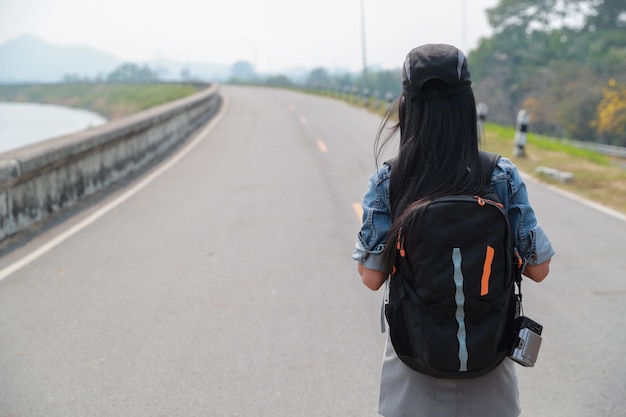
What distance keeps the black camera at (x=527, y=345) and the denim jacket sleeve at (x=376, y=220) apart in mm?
441

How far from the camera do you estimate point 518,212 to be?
196 centimetres

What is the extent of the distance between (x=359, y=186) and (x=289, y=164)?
9.11 ft

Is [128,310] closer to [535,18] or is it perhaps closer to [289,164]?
[289,164]

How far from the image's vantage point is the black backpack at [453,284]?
1792 millimetres

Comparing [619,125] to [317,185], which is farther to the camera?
[619,125]

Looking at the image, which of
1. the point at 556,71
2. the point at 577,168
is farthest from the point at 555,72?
the point at 577,168

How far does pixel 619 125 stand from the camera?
45656mm

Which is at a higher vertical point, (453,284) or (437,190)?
(437,190)

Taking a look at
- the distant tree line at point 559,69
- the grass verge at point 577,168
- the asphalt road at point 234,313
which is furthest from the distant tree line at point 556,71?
the asphalt road at point 234,313

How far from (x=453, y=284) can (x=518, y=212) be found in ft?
1.12

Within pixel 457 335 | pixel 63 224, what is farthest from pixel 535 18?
pixel 457 335

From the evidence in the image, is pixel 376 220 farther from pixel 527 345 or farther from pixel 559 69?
pixel 559 69

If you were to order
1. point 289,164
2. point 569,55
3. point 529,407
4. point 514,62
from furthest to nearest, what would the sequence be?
point 514,62, point 569,55, point 289,164, point 529,407

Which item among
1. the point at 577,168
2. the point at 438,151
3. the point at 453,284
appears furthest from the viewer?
the point at 577,168
